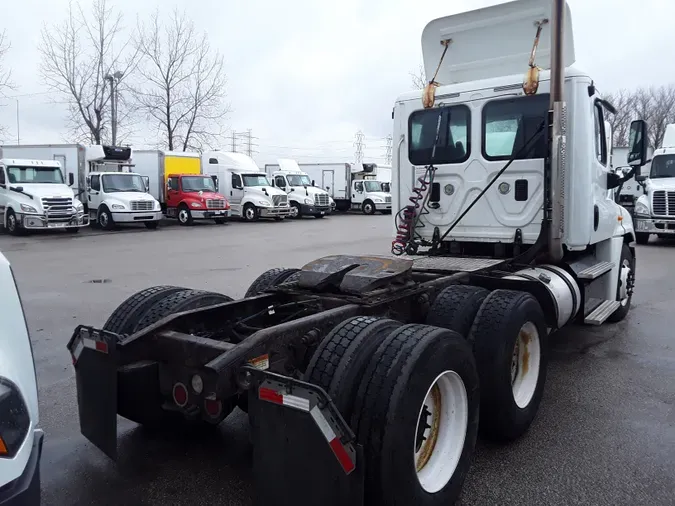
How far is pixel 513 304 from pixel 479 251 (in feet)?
8.41

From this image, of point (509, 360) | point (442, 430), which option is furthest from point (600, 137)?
point (442, 430)

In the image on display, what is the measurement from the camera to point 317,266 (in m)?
4.36

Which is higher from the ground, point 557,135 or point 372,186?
point 372,186

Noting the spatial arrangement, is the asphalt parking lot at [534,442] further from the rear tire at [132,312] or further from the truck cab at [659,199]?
the truck cab at [659,199]

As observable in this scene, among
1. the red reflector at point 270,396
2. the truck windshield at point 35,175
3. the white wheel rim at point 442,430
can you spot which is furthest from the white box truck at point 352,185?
the red reflector at point 270,396

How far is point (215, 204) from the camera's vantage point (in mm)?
25359

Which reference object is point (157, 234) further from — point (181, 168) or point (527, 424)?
point (527, 424)

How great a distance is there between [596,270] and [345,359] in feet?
13.3

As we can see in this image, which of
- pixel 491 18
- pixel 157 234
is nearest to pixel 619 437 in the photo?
pixel 491 18

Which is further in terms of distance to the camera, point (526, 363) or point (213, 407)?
→ point (526, 363)

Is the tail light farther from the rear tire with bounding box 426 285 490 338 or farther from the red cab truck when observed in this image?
the red cab truck

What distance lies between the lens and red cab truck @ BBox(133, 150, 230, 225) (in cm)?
2519

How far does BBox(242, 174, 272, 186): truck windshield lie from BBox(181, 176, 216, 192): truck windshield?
98.0 inches

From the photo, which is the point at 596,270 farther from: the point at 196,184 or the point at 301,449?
the point at 196,184
